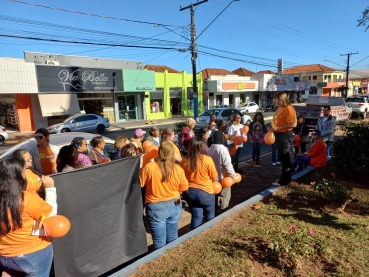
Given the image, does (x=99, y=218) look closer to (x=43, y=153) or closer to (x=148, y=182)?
(x=148, y=182)

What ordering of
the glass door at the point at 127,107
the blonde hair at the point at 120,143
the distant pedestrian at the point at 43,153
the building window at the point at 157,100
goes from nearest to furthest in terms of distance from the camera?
the distant pedestrian at the point at 43,153
the blonde hair at the point at 120,143
the glass door at the point at 127,107
the building window at the point at 157,100

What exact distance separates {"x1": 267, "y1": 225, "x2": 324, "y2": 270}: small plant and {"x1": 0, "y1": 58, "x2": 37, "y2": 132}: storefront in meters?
20.8

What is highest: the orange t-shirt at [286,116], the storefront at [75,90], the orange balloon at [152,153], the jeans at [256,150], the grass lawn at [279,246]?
the storefront at [75,90]

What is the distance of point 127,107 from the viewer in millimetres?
Result: 25859

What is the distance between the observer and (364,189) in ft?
15.2

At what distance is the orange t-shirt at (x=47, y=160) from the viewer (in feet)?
14.3

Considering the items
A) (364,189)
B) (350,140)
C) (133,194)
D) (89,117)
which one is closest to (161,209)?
(133,194)

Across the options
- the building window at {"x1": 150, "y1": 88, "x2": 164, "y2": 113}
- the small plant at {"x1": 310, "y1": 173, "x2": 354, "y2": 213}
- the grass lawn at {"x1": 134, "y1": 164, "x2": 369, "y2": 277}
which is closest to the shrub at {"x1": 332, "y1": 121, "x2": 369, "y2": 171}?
the grass lawn at {"x1": 134, "y1": 164, "x2": 369, "y2": 277}

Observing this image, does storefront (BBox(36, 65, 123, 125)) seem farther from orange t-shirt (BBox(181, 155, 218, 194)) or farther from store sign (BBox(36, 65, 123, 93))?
orange t-shirt (BBox(181, 155, 218, 194))

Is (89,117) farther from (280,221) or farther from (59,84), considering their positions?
(280,221)

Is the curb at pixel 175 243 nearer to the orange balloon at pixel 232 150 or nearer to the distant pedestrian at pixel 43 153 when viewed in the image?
the orange balloon at pixel 232 150

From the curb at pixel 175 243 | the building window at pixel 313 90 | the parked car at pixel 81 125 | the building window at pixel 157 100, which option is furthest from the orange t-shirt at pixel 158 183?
the building window at pixel 313 90

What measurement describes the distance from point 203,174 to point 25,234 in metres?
2.09

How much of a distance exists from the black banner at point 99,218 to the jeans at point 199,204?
0.72 metres
